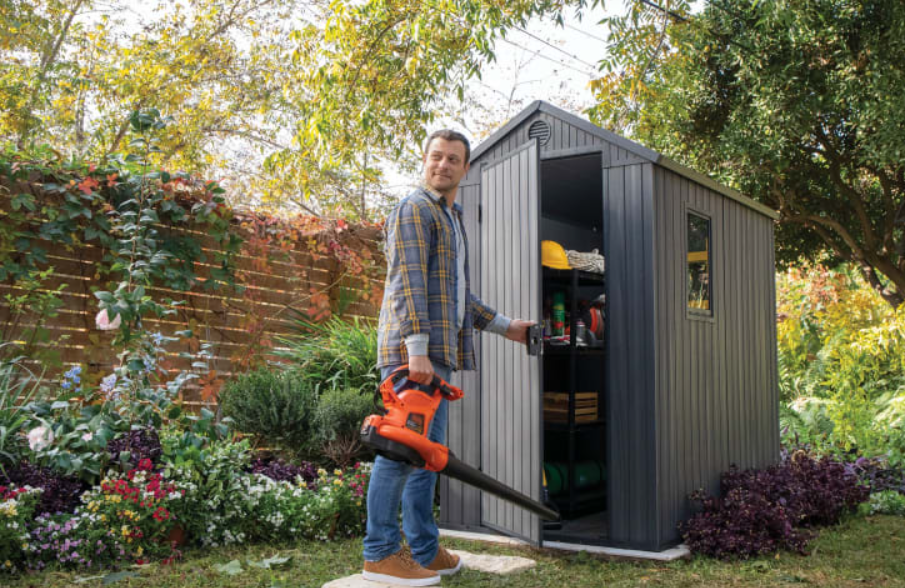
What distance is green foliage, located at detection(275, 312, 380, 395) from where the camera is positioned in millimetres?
5473

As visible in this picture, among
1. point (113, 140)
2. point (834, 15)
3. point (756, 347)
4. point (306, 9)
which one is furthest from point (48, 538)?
point (306, 9)

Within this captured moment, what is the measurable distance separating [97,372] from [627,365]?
11.5ft

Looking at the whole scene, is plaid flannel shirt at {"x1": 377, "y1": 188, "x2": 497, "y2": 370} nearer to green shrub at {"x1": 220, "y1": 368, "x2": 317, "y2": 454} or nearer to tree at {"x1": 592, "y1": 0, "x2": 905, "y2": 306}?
green shrub at {"x1": 220, "y1": 368, "x2": 317, "y2": 454}

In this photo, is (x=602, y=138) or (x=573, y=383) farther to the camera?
(x=573, y=383)

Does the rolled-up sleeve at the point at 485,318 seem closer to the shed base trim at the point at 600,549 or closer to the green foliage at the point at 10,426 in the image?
the shed base trim at the point at 600,549

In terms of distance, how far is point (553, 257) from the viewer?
14.9 feet

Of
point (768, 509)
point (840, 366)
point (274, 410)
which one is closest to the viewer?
point (768, 509)

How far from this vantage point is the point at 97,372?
5.22 meters

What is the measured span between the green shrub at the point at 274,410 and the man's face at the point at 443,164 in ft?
7.15

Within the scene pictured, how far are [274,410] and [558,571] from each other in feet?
6.76

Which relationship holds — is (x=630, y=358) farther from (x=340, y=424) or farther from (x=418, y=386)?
(x=340, y=424)

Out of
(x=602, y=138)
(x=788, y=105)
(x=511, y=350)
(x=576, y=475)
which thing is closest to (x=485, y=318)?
(x=511, y=350)

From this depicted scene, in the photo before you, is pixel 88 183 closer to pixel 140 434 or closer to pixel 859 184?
pixel 140 434

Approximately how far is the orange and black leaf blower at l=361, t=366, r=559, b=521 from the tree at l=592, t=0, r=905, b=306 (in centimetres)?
439
